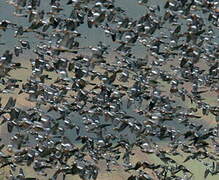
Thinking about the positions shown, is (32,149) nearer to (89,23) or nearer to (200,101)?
(89,23)

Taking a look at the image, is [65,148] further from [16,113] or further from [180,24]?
[180,24]

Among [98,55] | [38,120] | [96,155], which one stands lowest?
[96,155]

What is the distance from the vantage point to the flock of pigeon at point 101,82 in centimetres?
3828

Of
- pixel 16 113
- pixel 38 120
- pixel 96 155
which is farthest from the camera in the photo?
pixel 96 155

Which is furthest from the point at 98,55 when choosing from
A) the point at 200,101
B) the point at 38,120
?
the point at 200,101

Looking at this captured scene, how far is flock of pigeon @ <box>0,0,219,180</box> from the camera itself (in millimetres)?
38281

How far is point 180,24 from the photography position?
134 feet

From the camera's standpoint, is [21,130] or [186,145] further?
[186,145]

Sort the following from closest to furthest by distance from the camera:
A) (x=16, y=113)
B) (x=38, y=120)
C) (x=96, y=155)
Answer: (x=16, y=113)
(x=38, y=120)
(x=96, y=155)

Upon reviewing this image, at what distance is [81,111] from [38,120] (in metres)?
3.23

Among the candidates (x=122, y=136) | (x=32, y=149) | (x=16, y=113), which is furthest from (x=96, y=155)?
(x=16, y=113)

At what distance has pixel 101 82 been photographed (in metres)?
41.4

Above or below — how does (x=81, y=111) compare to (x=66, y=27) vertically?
below

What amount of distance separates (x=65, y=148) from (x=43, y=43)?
22.5 ft
